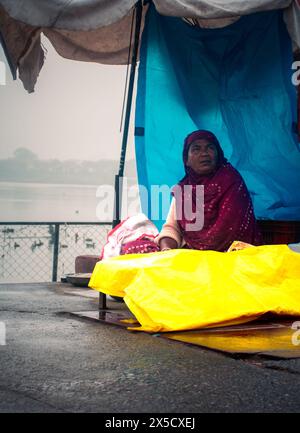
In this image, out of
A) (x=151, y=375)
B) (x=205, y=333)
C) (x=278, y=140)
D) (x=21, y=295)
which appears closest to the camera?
(x=151, y=375)

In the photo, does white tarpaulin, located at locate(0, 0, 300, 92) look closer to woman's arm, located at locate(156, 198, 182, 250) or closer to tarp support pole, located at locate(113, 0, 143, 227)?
tarp support pole, located at locate(113, 0, 143, 227)

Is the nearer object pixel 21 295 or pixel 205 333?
pixel 205 333

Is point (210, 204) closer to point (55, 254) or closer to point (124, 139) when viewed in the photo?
point (124, 139)

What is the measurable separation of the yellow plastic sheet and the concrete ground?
25cm

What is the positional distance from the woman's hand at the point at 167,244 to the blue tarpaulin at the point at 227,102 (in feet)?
2.47

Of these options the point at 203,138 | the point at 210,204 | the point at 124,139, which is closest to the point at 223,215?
the point at 210,204

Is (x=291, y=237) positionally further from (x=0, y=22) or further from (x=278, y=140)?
(x=0, y=22)

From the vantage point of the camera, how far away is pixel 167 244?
6.09 metres

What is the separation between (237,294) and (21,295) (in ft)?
9.47

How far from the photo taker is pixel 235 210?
5801 mm

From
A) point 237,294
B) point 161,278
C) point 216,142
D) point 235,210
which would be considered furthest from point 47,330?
point 216,142

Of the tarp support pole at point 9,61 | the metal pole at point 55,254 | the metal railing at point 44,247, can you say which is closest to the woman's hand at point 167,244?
the tarp support pole at point 9,61

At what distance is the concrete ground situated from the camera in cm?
262

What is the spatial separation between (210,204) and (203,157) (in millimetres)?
522
